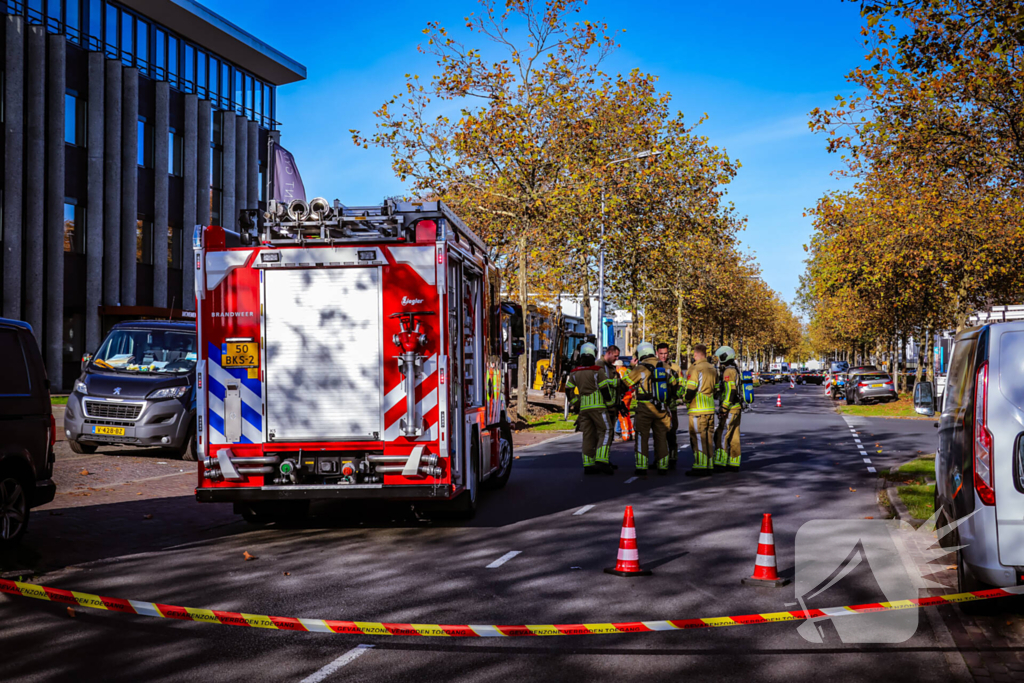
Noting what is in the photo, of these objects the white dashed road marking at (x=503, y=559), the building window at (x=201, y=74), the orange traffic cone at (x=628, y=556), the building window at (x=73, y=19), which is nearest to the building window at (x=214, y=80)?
the building window at (x=201, y=74)

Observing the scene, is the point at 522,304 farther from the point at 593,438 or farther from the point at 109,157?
the point at 109,157

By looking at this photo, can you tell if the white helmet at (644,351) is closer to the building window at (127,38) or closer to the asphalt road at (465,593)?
the asphalt road at (465,593)

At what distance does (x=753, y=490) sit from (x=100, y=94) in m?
31.5

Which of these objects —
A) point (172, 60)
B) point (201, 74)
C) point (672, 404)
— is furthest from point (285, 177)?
point (201, 74)

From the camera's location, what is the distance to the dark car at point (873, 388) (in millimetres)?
38812

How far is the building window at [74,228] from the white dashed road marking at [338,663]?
110 feet

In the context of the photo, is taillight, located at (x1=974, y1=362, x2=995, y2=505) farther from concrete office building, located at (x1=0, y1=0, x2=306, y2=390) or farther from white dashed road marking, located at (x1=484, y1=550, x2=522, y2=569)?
concrete office building, located at (x1=0, y1=0, x2=306, y2=390)

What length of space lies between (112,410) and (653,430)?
834 cm

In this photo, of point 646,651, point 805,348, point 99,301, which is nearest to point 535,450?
point 646,651

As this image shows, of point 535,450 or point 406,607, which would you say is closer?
point 406,607

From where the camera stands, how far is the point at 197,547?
896 centimetres

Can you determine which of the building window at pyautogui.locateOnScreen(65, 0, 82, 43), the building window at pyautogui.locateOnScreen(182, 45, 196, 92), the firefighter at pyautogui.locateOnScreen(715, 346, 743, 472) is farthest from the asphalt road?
the building window at pyautogui.locateOnScreen(182, 45, 196, 92)

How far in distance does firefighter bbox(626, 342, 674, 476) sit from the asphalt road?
2189 millimetres

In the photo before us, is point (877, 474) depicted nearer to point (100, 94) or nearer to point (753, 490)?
point (753, 490)
